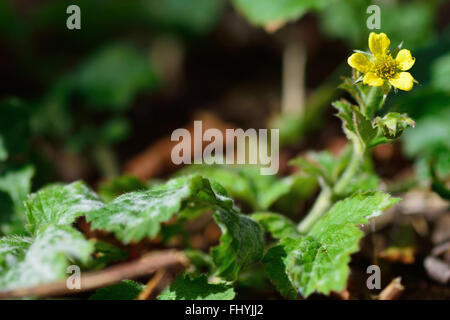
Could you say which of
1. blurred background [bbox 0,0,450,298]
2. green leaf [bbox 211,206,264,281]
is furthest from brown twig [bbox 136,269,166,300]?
blurred background [bbox 0,0,450,298]

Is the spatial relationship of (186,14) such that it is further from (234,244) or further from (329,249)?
(329,249)

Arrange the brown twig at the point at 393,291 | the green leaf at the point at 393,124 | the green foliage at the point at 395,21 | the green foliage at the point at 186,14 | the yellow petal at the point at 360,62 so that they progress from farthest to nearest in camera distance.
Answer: the green foliage at the point at 186,14, the green foliage at the point at 395,21, the brown twig at the point at 393,291, the yellow petal at the point at 360,62, the green leaf at the point at 393,124

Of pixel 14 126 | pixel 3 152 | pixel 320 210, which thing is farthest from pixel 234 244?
pixel 14 126

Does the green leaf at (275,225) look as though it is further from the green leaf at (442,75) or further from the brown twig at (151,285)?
the green leaf at (442,75)

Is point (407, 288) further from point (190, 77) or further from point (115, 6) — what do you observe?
point (115, 6)

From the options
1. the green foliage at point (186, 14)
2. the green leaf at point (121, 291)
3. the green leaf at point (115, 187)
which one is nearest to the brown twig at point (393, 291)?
the green leaf at point (121, 291)
